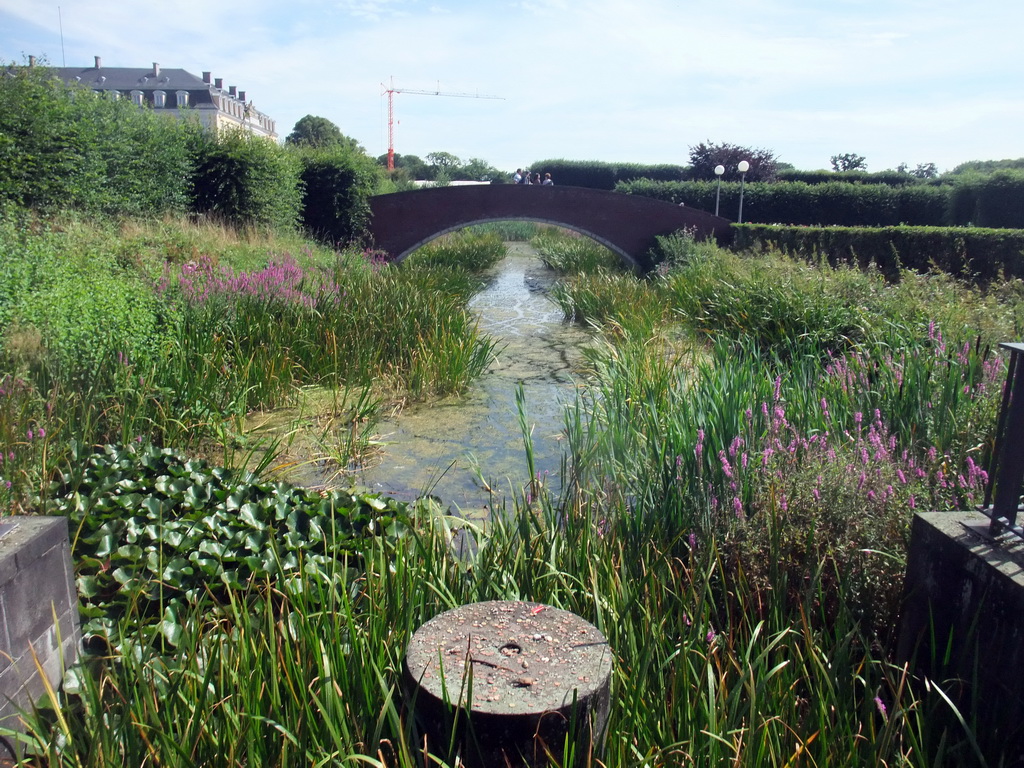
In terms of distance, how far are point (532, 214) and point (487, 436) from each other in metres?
13.9

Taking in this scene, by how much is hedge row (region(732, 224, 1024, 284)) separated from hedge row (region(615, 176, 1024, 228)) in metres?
8.62

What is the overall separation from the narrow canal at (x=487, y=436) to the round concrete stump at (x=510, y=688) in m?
1.57

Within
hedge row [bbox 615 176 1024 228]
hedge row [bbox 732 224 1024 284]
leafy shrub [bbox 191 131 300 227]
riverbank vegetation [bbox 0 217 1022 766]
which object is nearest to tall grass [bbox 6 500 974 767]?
riverbank vegetation [bbox 0 217 1022 766]

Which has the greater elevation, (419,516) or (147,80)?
(147,80)

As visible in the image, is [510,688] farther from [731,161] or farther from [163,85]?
[163,85]

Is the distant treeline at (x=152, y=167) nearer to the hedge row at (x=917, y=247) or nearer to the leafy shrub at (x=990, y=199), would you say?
the hedge row at (x=917, y=247)

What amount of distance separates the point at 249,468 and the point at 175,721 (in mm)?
3206

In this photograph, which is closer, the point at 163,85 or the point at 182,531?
the point at 182,531

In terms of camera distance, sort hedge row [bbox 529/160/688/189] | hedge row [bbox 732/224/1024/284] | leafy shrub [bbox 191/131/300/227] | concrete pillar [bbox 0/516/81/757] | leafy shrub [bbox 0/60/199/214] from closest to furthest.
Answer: concrete pillar [bbox 0/516/81/757] → leafy shrub [bbox 0/60/199/214] → hedge row [bbox 732/224/1024/284] → leafy shrub [bbox 191/131/300/227] → hedge row [bbox 529/160/688/189]

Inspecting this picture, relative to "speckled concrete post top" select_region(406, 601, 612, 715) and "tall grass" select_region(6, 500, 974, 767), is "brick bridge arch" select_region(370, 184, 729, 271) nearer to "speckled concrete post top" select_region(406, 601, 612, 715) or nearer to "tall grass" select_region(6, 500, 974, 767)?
"tall grass" select_region(6, 500, 974, 767)

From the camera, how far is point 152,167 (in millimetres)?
13180

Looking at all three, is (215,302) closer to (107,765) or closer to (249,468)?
(249,468)

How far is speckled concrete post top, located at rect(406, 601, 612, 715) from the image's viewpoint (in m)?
1.72

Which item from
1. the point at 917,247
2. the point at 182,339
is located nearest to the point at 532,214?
the point at 917,247
